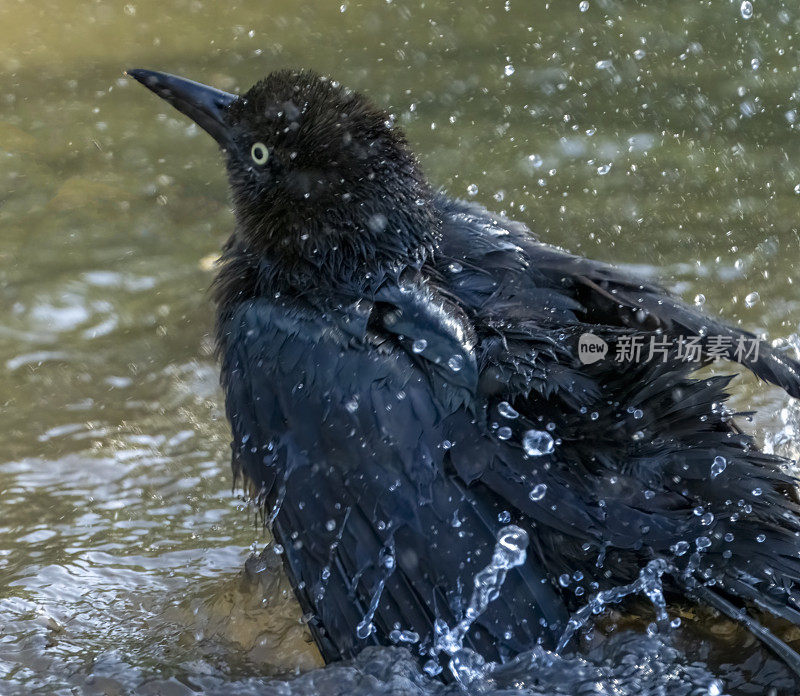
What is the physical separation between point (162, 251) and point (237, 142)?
2.31 metres

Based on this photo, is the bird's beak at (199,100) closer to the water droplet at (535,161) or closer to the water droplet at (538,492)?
the water droplet at (538,492)

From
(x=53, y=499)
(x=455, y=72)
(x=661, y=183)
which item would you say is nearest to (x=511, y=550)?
(x=53, y=499)

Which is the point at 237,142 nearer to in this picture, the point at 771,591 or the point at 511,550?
the point at 511,550

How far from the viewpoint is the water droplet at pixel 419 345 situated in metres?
2.93

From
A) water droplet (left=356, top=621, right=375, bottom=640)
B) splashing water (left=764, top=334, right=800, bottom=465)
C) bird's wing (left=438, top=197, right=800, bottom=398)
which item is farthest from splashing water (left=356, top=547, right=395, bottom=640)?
splashing water (left=764, top=334, right=800, bottom=465)

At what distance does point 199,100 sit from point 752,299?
9.22 feet

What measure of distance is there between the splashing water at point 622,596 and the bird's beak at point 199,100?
5.86 feet

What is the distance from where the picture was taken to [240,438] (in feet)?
10.3

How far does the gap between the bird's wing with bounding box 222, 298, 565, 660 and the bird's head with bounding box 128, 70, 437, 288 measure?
20 cm

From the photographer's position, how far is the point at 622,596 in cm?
292

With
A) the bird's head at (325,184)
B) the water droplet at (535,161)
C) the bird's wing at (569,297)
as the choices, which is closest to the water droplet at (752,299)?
the water droplet at (535,161)

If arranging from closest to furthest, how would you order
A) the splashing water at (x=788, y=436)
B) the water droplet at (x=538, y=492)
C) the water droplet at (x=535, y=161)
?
the water droplet at (x=538, y=492)
the splashing water at (x=788, y=436)
the water droplet at (x=535, y=161)

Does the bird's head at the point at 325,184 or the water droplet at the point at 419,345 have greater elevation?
the bird's head at the point at 325,184

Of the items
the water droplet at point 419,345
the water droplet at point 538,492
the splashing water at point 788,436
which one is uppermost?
the water droplet at point 419,345
